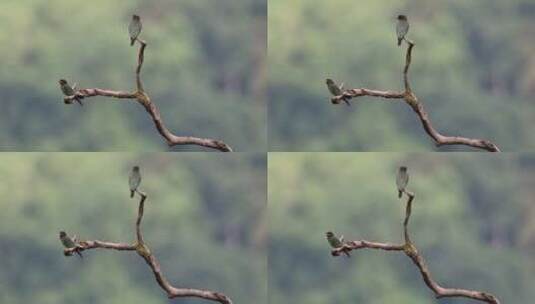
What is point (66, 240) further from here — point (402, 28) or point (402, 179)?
point (402, 28)

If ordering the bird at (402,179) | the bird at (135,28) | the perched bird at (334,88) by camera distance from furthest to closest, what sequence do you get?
the perched bird at (334,88) < the bird at (402,179) < the bird at (135,28)

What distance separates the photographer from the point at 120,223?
1041cm

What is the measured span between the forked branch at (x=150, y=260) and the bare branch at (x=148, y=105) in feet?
1.25

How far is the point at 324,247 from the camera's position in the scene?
10273mm

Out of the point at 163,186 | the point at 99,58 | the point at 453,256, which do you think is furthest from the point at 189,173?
the point at 453,256

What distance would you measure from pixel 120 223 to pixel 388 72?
1.75 metres

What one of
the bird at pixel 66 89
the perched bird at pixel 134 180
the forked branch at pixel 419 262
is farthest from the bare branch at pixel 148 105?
the forked branch at pixel 419 262

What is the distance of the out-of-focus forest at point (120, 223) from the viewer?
405 inches

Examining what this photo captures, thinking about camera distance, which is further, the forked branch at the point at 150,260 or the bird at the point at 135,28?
the forked branch at the point at 150,260

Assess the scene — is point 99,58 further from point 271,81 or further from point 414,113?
point 414,113

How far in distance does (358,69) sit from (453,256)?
1.19 metres

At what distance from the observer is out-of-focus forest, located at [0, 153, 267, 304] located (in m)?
10.3

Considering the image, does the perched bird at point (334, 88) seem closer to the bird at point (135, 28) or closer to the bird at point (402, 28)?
the bird at point (402, 28)

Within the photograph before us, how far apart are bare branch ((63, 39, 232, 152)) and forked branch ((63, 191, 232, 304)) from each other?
1.25 feet
